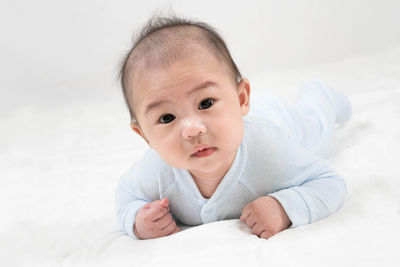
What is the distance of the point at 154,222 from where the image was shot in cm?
111

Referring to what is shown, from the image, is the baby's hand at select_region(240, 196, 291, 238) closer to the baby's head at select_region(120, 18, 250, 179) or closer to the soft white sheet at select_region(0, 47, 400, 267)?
the soft white sheet at select_region(0, 47, 400, 267)

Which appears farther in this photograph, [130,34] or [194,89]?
[130,34]

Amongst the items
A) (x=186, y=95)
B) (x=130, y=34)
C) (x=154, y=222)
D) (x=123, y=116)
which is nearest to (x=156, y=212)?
(x=154, y=222)

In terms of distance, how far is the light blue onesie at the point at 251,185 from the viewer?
1049mm

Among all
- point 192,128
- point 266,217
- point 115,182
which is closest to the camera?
point 192,128

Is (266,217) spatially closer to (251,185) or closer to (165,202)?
(251,185)

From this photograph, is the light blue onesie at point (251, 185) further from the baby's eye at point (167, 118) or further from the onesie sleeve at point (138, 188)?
the baby's eye at point (167, 118)

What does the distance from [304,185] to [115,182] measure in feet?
2.17

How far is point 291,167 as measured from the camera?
3.58ft

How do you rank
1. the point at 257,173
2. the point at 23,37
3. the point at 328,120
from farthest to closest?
the point at 23,37 < the point at 328,120 < the point at 257,173

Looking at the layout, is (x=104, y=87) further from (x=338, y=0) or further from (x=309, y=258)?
(x=309, y=258)

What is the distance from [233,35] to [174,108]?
67.5 inches

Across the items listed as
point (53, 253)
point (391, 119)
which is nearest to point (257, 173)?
point (53, 253)

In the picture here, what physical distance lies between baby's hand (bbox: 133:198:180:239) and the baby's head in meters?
0.18
